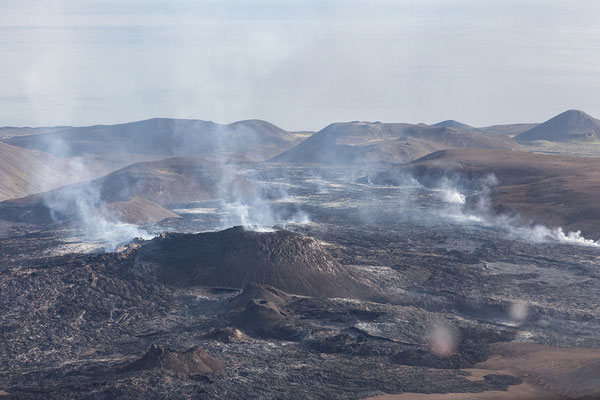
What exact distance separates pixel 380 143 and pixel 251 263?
388ft

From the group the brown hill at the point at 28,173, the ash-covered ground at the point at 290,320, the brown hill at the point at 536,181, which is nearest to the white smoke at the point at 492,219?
the brown hill at the point at 536,181

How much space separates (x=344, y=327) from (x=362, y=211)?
50.3 metres

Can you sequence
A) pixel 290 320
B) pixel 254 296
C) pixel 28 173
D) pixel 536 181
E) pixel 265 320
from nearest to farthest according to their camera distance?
pixel 265 320 → pixel 290 320 → pixel 254 296 → pixel 536 181 → pixel 28 173

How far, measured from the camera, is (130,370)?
96.4 ft

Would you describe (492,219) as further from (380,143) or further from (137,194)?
(380,143)

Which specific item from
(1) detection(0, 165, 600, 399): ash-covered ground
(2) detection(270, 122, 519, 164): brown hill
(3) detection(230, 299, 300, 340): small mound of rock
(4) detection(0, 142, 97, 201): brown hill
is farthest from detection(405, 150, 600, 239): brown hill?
(4) detection(0, 142, 97, 201): brown hill

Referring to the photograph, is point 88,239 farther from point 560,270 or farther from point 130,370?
point 560,270

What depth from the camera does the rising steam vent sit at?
4622cm

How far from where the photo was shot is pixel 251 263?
156 ft

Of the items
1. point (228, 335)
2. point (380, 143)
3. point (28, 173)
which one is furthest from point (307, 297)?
point (380, 143)

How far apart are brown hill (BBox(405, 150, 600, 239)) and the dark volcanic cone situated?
153 feet

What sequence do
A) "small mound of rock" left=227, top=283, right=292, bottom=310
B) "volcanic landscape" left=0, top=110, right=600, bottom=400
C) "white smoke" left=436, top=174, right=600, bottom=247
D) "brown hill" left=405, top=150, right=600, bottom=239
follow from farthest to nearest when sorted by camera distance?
"brown hill" left=405, top=150, right=600, bottom=239, "white smoke" left=436, top=174, right=600, bottom=247, "small mound of rock" left=227, top=283, right=292, bottom=310, "volcanic landscape" left=0, top=110, right=600, bottom=400

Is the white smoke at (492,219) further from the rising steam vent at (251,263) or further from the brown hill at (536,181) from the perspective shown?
the rising steam vent at (251,263)

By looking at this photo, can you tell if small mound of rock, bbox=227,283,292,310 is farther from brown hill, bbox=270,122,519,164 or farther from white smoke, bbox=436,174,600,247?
brown hill, bbox=270,122,519,164
